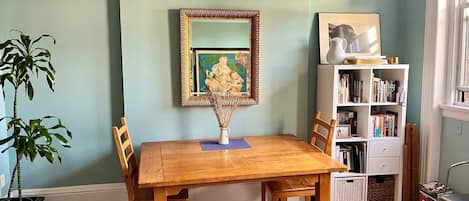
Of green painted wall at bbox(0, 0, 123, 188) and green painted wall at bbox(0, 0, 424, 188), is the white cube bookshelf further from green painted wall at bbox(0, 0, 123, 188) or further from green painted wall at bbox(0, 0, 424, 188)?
green painted wall at bbox(0, 0, 123, 188)

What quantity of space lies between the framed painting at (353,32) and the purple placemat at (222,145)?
109 centimetres

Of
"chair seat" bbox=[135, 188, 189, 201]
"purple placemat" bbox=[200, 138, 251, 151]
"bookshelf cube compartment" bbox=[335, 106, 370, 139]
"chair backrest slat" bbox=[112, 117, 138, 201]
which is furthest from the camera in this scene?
"bookshelf cube compartment" bbox=[335, 106, 370, 139]

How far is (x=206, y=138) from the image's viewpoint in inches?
116

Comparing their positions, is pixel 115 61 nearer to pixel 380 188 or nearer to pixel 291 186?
pixel 291 186

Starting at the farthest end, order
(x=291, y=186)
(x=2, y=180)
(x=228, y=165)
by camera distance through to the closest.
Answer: (x=2, y=180), (x=291, y=186), (x=228, y=165)

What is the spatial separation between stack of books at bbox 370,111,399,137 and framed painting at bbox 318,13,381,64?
23.8 inches

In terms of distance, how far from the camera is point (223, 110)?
289cm

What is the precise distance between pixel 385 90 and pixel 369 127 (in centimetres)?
36

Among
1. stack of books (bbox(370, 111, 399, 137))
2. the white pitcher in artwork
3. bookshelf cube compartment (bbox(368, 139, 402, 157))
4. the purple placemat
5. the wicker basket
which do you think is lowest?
the wicker basket

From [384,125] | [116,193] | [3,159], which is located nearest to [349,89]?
[384,125]

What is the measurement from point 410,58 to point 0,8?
3.56 m

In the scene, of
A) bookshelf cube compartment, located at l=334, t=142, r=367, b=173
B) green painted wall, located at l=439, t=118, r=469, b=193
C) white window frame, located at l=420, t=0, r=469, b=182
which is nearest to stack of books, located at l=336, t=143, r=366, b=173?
bookshelf cube compartment, located at l=334, t=142, r=367, b=173

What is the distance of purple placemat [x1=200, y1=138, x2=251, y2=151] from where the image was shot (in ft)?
8.59

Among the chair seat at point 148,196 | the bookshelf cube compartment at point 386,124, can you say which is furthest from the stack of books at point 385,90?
the chair seat at point 148,196
